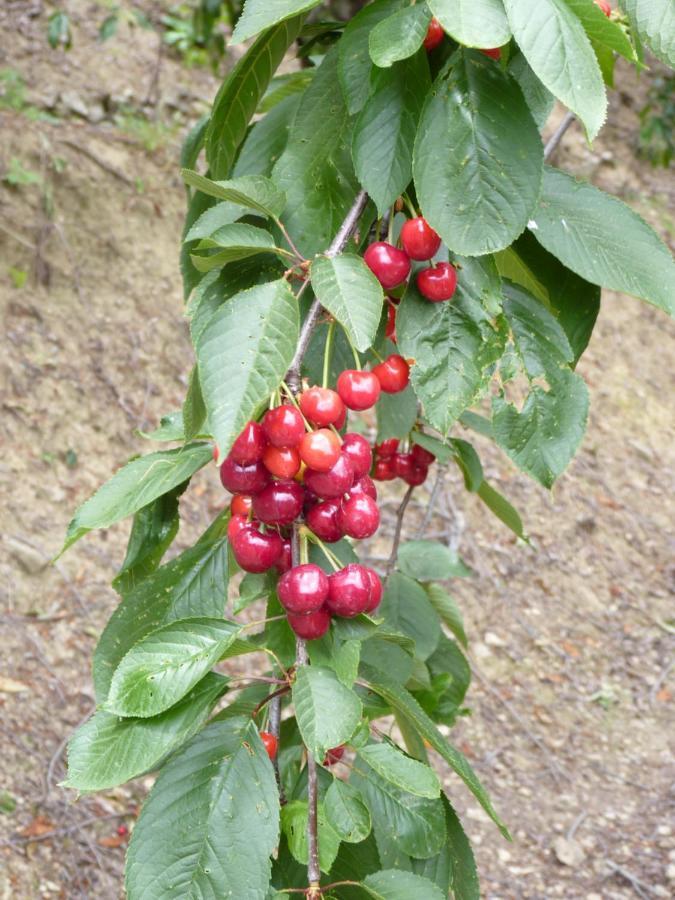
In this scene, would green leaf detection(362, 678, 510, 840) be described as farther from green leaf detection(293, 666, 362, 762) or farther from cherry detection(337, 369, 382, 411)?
cherry detection(337, 369, 382, 411)

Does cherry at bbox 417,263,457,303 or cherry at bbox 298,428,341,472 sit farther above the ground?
cherry at bbox 417,263,457,303

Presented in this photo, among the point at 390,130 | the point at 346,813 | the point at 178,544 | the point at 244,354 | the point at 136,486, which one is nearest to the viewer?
the point at 244,354

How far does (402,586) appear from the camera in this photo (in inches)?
79.4

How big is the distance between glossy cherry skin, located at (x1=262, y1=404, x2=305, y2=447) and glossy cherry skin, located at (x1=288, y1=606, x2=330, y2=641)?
0.56ft

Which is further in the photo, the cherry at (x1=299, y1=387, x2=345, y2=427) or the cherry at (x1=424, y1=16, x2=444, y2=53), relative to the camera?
the cherry at (x1=424, y1=16, x2=444, y2=53)

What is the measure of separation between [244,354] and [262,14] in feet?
1.15

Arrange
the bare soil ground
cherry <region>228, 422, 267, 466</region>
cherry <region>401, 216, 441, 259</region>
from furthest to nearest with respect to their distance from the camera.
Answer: the bare soil ground, cherry <region>401, 216, 441, 259</region>, cherry <region>228, 422, 267, 466</region>

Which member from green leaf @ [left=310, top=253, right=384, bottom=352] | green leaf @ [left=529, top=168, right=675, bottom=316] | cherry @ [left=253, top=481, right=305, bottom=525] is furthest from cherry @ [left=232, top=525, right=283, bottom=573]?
green leaf @ [left=529, top=168, right=675, bottom=316]

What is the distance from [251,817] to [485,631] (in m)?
3.00

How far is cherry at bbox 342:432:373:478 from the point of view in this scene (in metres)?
0.98

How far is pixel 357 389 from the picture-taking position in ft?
3.28

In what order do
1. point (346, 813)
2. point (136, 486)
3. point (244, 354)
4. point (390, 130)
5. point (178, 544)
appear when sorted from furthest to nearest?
point (178, 544), point (136, 486), point (390, 130), point (346, 813), point (244, 354)

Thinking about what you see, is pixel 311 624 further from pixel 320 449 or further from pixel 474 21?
pixel 474 21

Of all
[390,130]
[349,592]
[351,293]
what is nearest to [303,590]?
[349,592]
